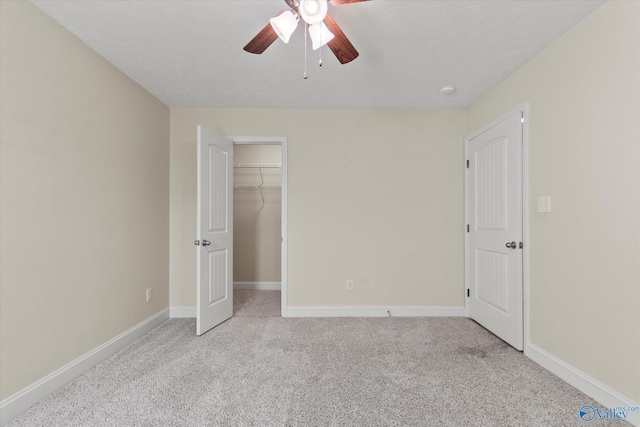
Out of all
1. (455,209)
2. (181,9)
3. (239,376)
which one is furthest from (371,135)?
(239,376)

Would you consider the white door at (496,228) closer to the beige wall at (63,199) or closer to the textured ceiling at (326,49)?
the textured ceiling at (326,49)

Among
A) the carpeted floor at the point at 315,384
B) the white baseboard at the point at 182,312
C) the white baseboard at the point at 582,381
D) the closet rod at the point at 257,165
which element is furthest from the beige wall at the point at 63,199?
the white baseboard at the point at 582,381

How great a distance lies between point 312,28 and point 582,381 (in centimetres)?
268

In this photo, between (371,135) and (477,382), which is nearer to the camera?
(477,382)

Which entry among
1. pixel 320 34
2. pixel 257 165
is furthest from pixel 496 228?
pixel 257 165

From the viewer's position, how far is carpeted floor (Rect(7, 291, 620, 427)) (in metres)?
1.57

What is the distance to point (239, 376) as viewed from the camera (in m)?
1.97

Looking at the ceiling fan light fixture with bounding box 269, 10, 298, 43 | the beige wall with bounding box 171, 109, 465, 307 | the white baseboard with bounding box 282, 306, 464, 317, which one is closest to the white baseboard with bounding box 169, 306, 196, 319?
the beige wall with bounding box 171, 109, 465, 307

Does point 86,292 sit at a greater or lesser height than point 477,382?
greater

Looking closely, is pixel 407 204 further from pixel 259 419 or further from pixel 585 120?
pixel 259 419

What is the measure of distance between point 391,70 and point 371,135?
925 millimetres

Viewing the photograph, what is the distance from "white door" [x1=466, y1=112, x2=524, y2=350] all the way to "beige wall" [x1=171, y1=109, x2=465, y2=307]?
21cm

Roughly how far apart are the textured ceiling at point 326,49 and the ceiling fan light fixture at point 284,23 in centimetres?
25

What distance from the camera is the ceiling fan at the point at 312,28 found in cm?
147
